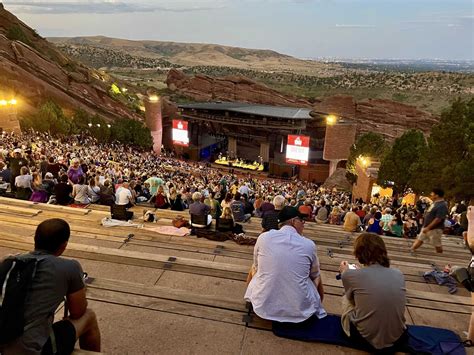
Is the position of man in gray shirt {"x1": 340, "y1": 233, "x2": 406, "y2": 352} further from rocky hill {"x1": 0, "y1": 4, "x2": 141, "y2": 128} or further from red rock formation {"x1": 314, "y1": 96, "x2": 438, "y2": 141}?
red rock formation {"x1": 314, "y1": 96, "x2": 438, "y2": 141}

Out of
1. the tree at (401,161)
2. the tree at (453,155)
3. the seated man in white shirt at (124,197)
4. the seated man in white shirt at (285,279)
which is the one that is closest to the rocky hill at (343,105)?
the tree at (401,161)

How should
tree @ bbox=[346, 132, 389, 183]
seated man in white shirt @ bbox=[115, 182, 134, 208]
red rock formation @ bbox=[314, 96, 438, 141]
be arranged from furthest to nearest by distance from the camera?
red rock formation @ bbox=[314, 96, 438, 141] → tree @ bbox=[346, 132, 389, 183] → seated man in white shirt @ bbox=[115, 182, 134, 208]

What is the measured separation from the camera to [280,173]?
44562mm

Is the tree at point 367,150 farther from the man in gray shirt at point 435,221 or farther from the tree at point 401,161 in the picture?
the man in gray shirt at point 435,221

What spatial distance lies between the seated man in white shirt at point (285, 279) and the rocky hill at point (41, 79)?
38174 mm

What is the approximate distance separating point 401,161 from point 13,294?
27.4 meters

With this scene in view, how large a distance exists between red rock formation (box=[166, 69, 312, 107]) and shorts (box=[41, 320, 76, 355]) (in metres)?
61.0

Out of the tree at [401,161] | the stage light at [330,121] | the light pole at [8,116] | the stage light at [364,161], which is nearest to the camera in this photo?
the tree at [401,161]

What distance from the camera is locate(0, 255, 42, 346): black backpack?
249 centimetres

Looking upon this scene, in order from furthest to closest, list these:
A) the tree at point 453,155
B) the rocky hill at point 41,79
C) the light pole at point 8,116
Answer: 1. the rocky hill at point 41,79
2. the light pole at point 8,116
3. the tree at point 453,155

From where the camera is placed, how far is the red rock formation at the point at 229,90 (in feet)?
206

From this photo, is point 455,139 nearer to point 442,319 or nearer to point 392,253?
point 392,253

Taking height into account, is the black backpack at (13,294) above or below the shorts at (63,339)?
above

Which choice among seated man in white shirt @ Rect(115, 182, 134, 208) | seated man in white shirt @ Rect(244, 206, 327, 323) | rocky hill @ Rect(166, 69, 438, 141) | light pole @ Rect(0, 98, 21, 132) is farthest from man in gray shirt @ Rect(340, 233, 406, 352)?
rocky hill @ Rect(166, 69, 438, 141)
